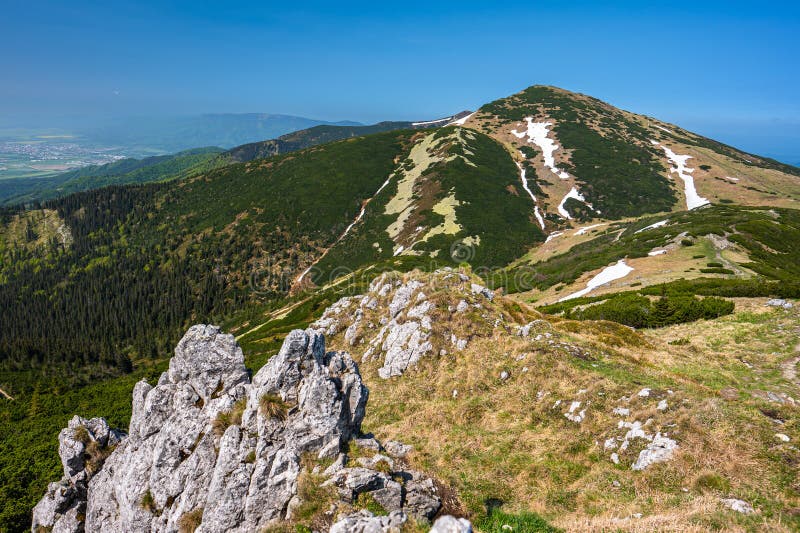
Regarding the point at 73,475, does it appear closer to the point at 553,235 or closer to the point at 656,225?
the point at 656,225

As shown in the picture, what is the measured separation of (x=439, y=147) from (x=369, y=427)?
17109 centimetres

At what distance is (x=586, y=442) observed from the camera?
17.3m

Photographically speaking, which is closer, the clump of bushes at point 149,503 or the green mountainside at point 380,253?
the clump of bushes at point 149,503

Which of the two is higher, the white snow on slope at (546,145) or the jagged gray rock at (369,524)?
the white snow on slope at (546,145)

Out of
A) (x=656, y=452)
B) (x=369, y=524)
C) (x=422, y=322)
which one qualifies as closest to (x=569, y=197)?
(x=422, y=322)

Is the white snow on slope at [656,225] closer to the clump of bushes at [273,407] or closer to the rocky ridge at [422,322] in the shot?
the rocky ridge at [422,322]

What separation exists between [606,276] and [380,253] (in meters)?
77.3

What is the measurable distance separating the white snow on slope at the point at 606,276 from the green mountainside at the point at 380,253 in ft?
5.87

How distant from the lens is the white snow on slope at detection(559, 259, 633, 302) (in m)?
60.3

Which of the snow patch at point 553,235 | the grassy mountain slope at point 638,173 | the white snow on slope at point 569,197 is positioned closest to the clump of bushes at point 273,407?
the snow patch at point 553,235

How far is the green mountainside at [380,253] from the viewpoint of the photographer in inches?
2180

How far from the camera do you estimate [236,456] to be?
1477 centimetres

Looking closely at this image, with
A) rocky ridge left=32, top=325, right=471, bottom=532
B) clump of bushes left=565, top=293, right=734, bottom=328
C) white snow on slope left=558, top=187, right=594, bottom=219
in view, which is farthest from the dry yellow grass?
white snow on slope left=558, top=187, right=594, bottom=219

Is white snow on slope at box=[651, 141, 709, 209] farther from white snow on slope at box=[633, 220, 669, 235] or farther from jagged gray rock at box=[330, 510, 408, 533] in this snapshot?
jagged gray rock at box=[330, 510, 408, 533]
